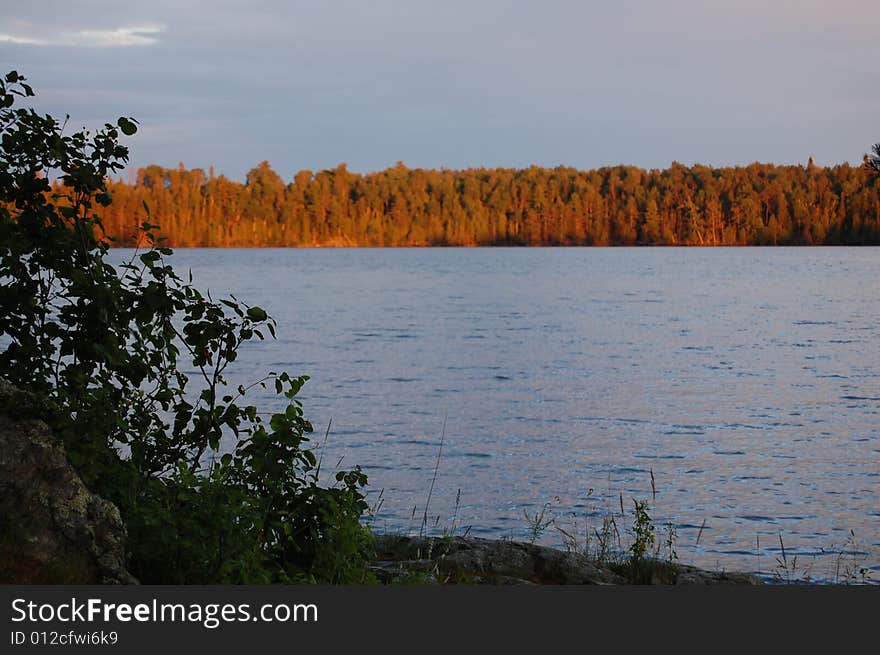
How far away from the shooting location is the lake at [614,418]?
13.8m

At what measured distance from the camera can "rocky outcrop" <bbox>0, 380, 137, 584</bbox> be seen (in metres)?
4.79

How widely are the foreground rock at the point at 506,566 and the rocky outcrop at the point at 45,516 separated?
233cm

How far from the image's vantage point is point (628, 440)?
20000 millimetres


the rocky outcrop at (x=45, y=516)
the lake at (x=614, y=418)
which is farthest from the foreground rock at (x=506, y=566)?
the rocky outcrop at (x=45, y=516)

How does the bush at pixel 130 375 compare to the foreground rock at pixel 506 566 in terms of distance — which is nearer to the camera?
the bush at pixel 130 375

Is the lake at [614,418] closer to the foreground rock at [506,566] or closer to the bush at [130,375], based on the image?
the foreground rock at [506,566]

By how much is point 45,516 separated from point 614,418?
18.9 m

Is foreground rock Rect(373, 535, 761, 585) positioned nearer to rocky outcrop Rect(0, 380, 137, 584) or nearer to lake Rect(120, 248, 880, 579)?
lake Rect(120, 248, 880, 579)

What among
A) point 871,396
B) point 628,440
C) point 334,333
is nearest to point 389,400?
point 628,440

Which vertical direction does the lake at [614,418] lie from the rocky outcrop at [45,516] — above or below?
below

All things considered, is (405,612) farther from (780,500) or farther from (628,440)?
(628,440)

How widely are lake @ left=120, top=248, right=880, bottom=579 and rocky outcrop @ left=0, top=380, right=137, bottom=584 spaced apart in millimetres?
4499

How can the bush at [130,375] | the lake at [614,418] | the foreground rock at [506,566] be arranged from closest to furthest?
1. the bush at [130,375]
2. the foreground rock at [506,566]
3. the lake at [614,418]

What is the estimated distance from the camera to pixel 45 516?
192 inches
